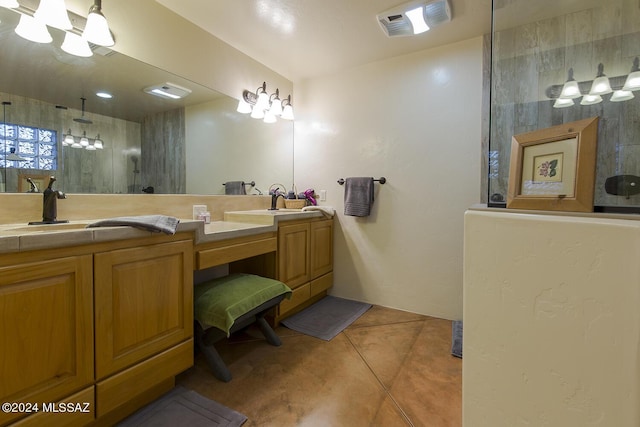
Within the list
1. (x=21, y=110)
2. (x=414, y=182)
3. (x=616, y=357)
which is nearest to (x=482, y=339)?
(x=616, y=357)

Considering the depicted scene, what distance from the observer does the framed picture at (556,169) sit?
75 centimetres

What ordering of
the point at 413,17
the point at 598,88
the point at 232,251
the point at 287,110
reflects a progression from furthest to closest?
the point at 287,110
the point at 413,17
the point at 232,251
the point at 598,88

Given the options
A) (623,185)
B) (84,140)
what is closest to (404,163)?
(623,185)

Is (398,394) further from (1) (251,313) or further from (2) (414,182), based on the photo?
(2) (414,182)

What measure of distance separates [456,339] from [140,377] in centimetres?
201

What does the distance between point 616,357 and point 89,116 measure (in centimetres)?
238

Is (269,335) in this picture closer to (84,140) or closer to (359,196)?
(359,196)

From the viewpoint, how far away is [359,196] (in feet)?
8.69

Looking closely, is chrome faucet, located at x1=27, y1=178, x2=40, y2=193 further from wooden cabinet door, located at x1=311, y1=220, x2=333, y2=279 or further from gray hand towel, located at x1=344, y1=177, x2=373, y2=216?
gray hand towel, located at x1=344, y1=177, x2=373, y2=216

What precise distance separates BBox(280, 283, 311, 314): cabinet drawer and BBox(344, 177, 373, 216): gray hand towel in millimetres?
822

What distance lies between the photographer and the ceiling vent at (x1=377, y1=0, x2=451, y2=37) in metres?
1.84

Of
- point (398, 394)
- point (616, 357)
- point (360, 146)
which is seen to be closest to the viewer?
point (616, 357)

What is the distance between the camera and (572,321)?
657 millimetres

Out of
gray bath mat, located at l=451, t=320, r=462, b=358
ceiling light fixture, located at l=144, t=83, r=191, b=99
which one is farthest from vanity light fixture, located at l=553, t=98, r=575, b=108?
ceiling light fixture, located at l=144, t=83, r=191, b=99
